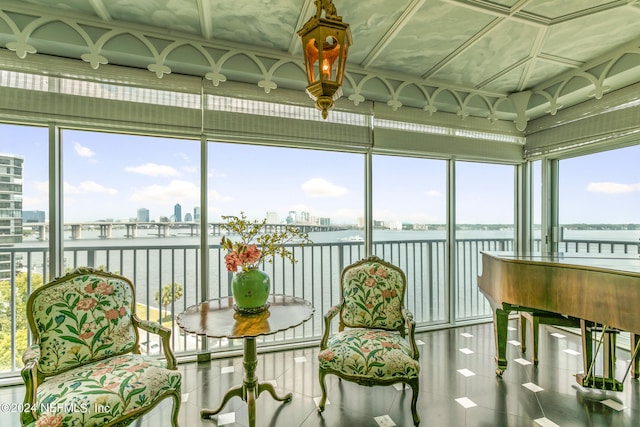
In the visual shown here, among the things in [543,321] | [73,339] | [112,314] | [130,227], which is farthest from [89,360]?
[543,321]

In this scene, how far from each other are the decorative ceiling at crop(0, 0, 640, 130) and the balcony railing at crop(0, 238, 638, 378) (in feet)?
5.55

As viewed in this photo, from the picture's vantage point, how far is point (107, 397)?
1489mm

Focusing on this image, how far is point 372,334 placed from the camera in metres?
2.20

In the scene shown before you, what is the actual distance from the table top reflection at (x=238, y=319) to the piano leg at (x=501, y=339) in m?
1.69

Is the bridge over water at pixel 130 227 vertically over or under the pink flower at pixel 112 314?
over

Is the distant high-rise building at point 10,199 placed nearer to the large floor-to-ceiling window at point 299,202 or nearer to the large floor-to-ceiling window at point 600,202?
the large floor-to-ceiling window at point 299,202

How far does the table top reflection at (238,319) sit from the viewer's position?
5.61 feet

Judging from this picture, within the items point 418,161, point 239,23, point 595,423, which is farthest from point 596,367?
point 239,23

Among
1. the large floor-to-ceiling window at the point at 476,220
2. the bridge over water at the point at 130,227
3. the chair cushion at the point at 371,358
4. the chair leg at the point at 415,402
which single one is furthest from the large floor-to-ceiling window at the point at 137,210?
the large floor-to-ceiling window at the point at 476,220

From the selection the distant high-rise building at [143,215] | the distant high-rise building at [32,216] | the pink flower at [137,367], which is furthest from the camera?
the distant high-rise building at [143,215]

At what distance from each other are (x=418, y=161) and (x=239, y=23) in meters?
2.51

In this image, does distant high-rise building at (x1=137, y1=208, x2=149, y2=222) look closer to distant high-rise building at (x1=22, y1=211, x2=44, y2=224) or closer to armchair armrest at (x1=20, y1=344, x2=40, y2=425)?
distant high-rise building at (x1=22, y1=211, x2=44, y2=224)

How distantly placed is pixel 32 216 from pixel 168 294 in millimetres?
1378

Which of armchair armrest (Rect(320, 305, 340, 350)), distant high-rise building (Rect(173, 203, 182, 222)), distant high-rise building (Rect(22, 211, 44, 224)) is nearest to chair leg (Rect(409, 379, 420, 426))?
armchair armrest (Rect(320, 305, 340, 350))
